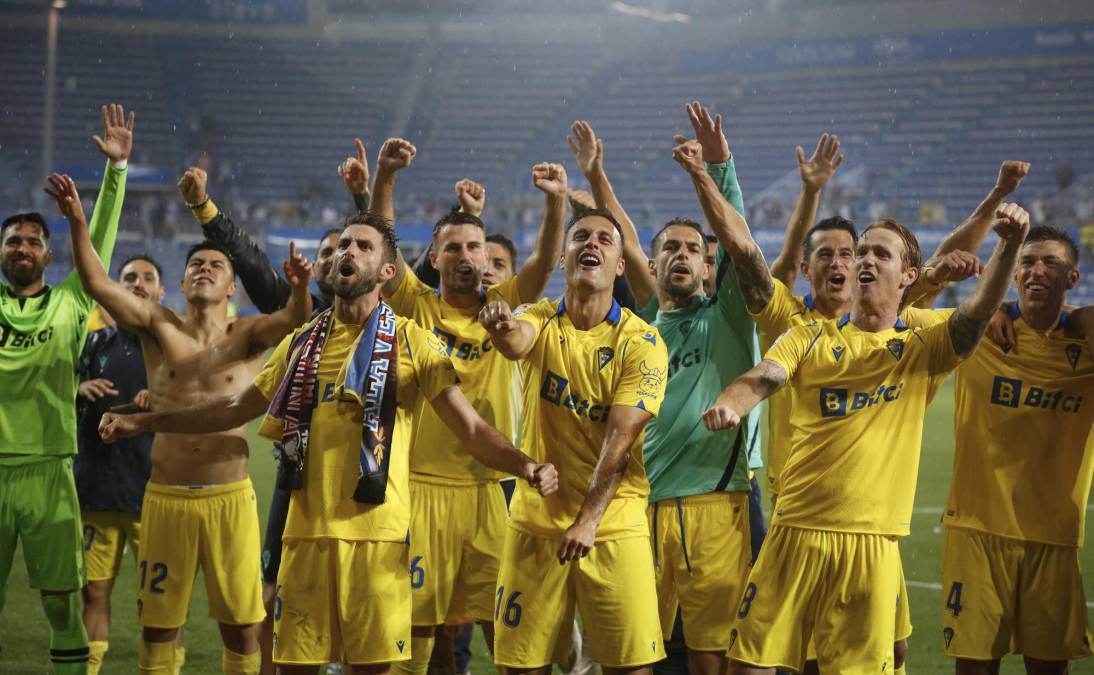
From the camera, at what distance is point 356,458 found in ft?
15.0

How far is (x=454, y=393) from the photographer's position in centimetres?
462

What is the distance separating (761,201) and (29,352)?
102ft

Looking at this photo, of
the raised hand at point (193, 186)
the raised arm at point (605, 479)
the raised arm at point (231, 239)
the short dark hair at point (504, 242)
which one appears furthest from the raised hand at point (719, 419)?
the raised hand at point (193, 186)

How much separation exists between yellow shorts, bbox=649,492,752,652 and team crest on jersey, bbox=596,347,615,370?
923 mm

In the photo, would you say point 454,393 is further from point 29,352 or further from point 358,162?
point 29,352

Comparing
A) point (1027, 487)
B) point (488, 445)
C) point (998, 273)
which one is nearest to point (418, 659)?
point (488, 445)

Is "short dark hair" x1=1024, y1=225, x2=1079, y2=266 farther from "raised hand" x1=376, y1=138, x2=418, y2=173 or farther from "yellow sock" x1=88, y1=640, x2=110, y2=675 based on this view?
"yellow sock" x1=88, y1=640, x2=110, y2=675

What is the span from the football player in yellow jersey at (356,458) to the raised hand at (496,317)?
0.40 meters

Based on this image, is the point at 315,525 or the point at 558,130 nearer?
the point at 315,525

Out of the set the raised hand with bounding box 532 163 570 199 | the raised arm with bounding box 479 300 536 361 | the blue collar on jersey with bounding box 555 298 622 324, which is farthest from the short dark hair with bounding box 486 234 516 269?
the raised arm with bounding box 479 300 536 361

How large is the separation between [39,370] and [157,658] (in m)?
1.67

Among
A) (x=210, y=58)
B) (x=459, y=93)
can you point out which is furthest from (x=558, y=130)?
(x=210, y=58)

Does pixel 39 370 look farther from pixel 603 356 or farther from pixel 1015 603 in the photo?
pixel 1015 603

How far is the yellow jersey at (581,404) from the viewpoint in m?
4.54
